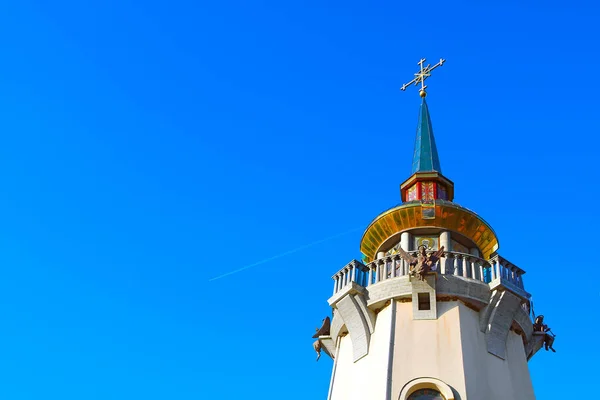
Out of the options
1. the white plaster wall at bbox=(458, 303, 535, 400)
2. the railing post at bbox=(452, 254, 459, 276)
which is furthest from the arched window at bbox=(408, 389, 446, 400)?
the railing post at bbox=(452, 254, 459, 276)

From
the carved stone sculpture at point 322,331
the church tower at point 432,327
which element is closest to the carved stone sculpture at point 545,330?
the church tower at point 432,327

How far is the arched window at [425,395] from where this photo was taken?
19953mm

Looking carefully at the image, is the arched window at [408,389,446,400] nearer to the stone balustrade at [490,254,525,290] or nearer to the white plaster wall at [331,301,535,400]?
the white plaster wall at [331,301,535,400]

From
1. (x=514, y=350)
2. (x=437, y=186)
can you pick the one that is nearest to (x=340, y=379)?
(x=514, y=350)

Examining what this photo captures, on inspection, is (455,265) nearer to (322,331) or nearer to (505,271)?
(505,271)

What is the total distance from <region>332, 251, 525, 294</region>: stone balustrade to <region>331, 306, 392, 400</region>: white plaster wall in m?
1.22

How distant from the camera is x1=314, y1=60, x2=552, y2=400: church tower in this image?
20391 mm

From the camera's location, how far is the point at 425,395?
789 inches

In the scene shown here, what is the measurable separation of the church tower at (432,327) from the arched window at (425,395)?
26 mm

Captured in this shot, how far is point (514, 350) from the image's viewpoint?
73.3 feet

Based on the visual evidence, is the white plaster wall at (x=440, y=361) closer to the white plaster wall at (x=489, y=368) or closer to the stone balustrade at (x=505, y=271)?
the white plaster wall at (x=489, y=368)

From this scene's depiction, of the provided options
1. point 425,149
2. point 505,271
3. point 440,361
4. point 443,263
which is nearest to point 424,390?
point 440,361

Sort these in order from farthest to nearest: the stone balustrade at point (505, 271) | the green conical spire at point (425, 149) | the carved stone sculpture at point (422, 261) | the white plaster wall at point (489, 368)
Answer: the green conical spire at point (425, 149)
the stone balustrade at point (505, 271)
the carved stone sculpture at point (422, 261)
the white plaster wall at point (489, 368)

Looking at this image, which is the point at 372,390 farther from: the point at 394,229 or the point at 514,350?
the point at 394,229
